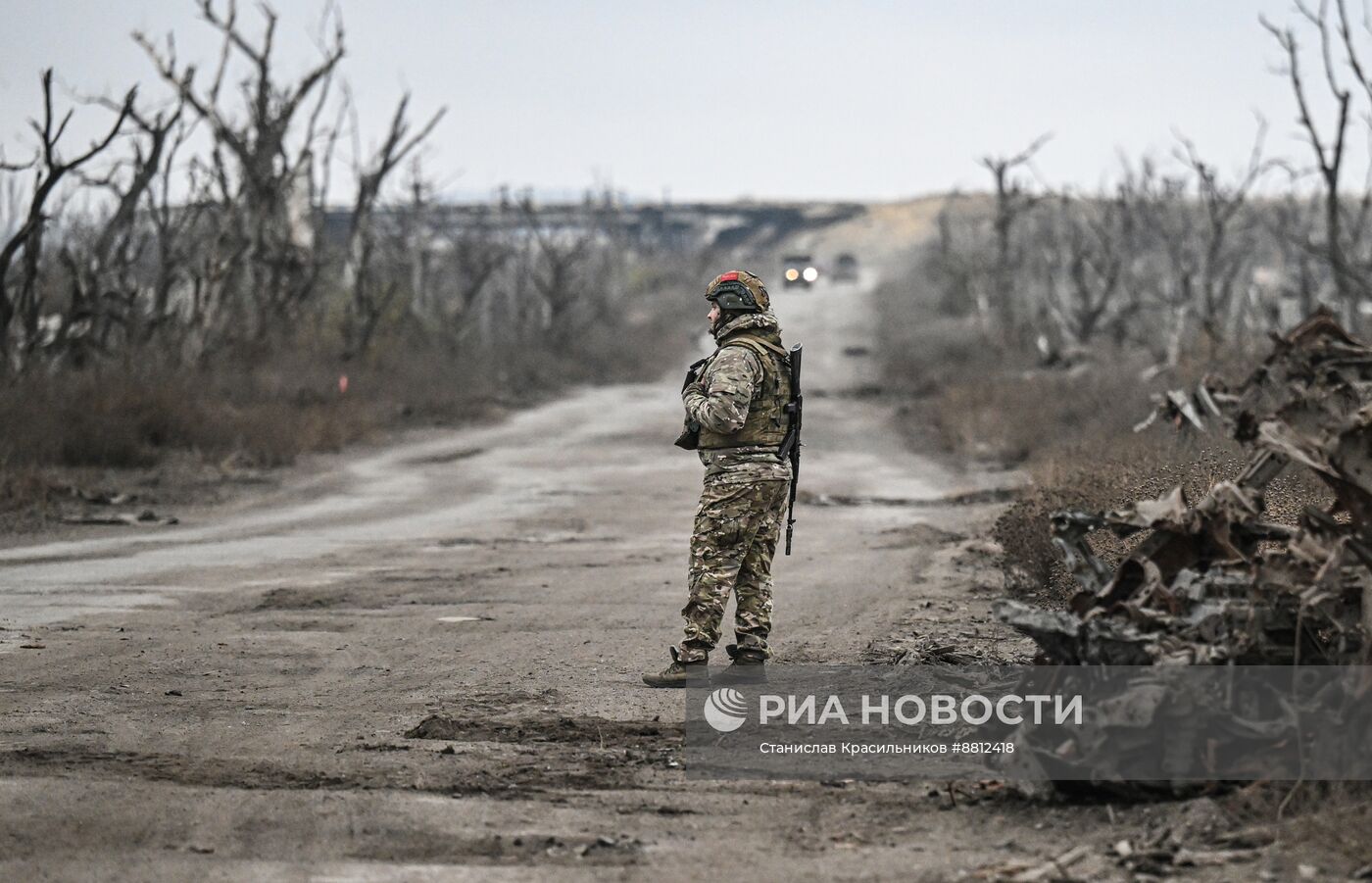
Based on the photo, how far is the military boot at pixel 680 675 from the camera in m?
7.91

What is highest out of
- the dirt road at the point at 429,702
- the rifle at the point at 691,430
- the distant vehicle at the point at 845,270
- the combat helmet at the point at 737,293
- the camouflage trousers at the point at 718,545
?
the distant vehicle at the point at 845,270

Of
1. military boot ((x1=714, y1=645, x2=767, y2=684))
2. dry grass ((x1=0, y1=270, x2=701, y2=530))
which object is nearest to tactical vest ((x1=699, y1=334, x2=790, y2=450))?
military boot ((x1=714, y1=645, x2=767, y2=684))

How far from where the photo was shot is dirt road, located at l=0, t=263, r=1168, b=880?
5.21 meters

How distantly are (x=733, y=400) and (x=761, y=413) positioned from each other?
27 cm

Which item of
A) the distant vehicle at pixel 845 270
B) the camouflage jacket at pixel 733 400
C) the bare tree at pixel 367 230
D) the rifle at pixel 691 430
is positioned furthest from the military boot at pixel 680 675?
the distant vehicle at pixel 845 270

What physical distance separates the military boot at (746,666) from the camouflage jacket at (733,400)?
836 millimetres

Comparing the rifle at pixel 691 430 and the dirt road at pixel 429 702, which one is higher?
the rifle at pixel 691 430

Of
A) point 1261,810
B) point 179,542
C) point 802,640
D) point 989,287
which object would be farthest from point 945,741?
point 989,287

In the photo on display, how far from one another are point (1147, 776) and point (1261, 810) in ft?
1.25

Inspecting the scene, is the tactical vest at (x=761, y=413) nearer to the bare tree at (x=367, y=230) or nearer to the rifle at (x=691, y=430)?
the rifle at (x=691, y=430)

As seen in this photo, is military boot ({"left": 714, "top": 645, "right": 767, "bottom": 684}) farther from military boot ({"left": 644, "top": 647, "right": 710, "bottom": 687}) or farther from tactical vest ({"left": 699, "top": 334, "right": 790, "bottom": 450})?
tactical vest ({"left": 699, "top": 334, "right": 790, "bottom": 450})

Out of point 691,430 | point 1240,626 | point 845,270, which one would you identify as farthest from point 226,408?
point 845,270

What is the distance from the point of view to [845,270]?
323ft

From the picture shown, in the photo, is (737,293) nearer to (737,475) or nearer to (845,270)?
(737,475)
